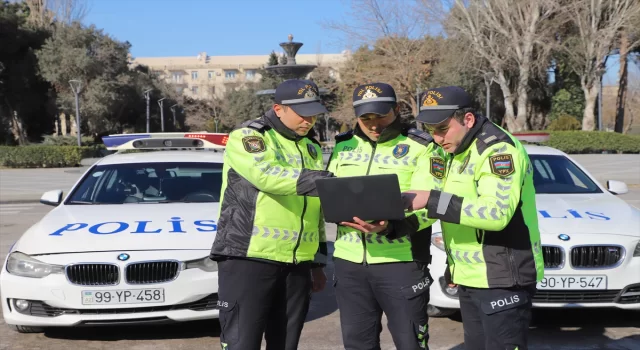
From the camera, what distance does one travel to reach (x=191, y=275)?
4859mm

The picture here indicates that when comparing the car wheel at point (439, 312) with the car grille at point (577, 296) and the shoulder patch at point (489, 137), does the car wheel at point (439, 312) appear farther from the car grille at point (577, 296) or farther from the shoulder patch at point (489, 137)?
the shoulder patch at point (489, 137)

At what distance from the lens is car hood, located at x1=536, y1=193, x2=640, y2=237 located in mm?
5199

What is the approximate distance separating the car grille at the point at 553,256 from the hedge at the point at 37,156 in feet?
102

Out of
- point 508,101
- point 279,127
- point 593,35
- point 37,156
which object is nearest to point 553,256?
point 279,127

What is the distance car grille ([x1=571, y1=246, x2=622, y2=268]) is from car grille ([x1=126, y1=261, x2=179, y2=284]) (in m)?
2.88

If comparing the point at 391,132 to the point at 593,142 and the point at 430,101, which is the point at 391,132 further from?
the point at 593,142

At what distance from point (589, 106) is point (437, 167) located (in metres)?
39.0

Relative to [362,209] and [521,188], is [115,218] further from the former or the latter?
[521,188]

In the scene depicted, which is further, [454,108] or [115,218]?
[115,218]

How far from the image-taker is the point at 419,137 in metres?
3.37

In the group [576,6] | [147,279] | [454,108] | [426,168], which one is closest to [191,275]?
[147,279]

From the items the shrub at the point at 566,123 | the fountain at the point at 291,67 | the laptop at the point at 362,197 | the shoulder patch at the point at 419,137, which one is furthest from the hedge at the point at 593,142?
the laptop at the point at 362,197

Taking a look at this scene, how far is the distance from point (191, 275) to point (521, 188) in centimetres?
268

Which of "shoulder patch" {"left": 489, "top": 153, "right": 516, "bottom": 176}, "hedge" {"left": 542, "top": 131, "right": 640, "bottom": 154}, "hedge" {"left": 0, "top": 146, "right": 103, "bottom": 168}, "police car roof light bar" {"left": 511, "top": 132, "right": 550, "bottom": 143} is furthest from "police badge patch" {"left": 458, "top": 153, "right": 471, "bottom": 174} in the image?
A: "hedge" {"left": 542, "top": 131, "right": 640, "bottom": 154}
